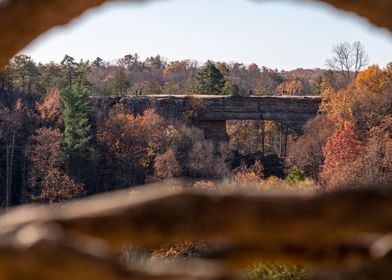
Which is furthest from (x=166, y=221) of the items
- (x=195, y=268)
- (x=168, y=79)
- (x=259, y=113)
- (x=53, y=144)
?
(x=168, y=79)

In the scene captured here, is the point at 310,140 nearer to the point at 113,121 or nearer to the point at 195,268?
the point at 113,121

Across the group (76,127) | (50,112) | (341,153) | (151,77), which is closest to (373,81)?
(341,153)

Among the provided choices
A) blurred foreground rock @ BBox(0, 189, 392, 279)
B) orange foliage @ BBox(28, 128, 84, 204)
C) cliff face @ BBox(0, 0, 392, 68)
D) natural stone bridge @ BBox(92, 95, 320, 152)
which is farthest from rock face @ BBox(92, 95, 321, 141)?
blurred foreground rock @ BBox(0, 189, 392, 279)

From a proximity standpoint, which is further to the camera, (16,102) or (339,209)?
(16,102)

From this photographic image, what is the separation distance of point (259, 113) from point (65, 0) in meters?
17.2

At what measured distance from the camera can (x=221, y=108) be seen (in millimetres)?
17312

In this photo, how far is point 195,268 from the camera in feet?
0.82

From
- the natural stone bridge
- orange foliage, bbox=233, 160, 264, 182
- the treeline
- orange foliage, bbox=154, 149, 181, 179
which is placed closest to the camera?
orange foliage, bbox=154, 149, 181, 179

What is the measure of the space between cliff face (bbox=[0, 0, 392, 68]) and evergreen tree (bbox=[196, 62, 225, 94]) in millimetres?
19186

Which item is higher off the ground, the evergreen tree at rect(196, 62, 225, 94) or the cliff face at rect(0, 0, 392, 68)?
the cliff face at rect(0, 0, 392, 68)

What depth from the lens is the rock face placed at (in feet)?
56.8

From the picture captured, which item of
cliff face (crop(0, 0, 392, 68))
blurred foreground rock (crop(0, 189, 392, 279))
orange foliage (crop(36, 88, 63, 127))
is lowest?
orange foliage (crop(36, 88, 63, 127))

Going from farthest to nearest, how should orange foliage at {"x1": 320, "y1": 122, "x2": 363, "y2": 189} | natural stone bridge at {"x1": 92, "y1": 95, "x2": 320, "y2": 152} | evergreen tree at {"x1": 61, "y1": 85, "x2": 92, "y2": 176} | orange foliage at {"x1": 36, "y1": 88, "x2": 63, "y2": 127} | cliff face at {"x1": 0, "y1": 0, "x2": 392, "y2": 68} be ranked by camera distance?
natural stone bridge at {"x1": 92, "y1": 95, "x2": 320, "y2": 152} → orange foliage at {"x1": 36, "y1": 88, "x2": 63, "y2": 127} → evergreen tree at {"x1": 61, "y1": 85, "x2": 92, "y2": 176} → orange foliage at {"x1": 320, "y1": 122, "x2": 363, "y2": 189} → cliff face at {"x1": 0, "y1": 0, "x2": 392, "y2": 68}

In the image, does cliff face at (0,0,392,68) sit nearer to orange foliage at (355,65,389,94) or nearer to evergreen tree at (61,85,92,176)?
evergreen tree at (61,85,92,176)
